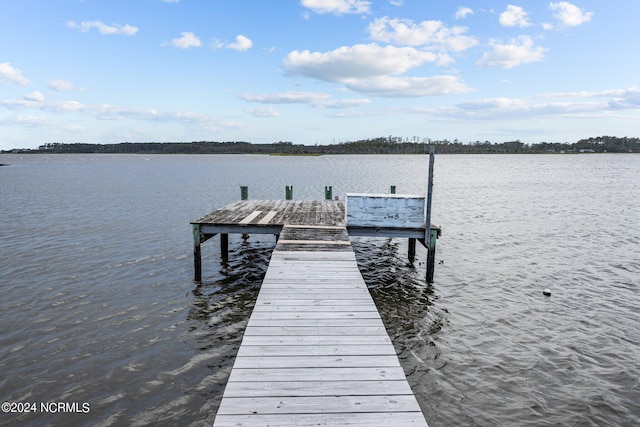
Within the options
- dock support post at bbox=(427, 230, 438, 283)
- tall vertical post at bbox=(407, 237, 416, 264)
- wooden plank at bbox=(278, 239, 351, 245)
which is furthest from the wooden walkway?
tall vertical post at bbox=(407, 237, 416, 264)

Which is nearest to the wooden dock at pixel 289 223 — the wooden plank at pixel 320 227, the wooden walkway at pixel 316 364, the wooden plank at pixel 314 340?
the wooden plank at pixel 320 227

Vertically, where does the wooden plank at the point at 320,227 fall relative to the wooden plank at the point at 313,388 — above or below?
above

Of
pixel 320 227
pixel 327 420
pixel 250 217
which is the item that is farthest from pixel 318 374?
pixel 250 217

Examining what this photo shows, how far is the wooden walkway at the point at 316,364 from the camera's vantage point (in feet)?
12.6

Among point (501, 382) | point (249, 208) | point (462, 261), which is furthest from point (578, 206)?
point (501, 382)

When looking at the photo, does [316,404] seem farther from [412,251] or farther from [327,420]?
[412,251]

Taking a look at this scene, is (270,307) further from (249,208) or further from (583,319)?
(249,208)

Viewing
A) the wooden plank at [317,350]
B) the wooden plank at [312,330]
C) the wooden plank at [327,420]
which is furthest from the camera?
the wooden plank at [312,330]

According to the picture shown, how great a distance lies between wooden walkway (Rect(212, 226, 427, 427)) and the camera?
386 cm

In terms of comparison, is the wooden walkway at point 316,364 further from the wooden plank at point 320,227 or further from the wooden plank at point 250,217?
the wooden plank at point 250,217

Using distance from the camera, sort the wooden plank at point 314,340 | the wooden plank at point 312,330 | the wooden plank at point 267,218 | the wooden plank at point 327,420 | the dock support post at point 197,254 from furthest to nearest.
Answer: the wooden plank at point 267,218, the dock support post at point 197,254, the wooden plank at point 312,330, the wooden plank at point 314,340, the wooden plank at point 327,420

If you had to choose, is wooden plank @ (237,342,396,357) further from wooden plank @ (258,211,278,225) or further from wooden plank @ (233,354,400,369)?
wooden plank @ (258,211,278,225)

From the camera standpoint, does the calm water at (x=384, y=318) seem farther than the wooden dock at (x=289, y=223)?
No

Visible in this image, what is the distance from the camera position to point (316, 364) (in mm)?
4820
